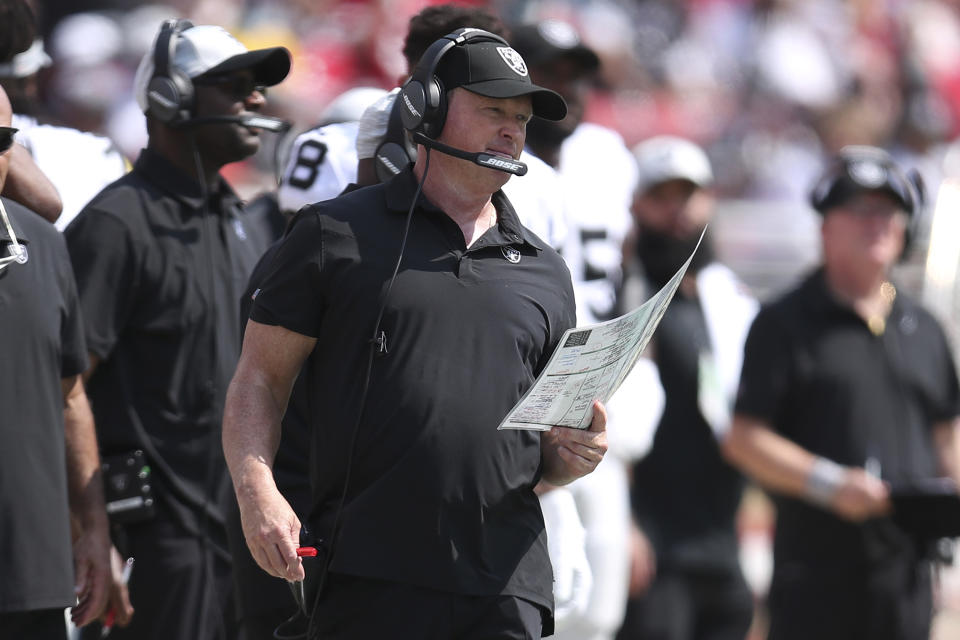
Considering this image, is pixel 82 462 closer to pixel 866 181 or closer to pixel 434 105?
pixel 434 105

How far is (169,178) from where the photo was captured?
188 inches

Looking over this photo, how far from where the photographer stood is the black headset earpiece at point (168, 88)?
15.4ft

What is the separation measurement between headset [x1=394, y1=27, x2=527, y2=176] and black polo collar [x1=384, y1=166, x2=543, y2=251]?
0.31ft

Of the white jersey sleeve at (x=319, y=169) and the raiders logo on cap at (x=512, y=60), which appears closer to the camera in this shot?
the raiders logo on cap at (x=512, y=60)

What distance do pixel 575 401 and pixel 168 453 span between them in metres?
1.77

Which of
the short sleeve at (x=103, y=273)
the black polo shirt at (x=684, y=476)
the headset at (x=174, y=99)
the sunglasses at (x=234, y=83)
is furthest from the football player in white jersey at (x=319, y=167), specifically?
the black polo shirt at (x=684, y=476)

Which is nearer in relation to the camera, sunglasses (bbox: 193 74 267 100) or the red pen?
the red pen

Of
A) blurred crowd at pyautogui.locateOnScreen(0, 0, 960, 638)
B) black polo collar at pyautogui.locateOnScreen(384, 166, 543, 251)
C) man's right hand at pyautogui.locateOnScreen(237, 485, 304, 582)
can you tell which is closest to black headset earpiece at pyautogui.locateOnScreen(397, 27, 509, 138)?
black polo collar at pyautogui.locateOnScreen(384, 166, 543, 251)

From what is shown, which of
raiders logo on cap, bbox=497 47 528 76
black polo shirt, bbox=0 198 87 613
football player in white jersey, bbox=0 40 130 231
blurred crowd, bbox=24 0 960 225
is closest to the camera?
raiders logo on cap, bbox=497 47 528 76

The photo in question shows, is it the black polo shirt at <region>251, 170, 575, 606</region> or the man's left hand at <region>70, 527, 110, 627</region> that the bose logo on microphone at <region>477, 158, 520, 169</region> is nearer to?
the black polo shirt at <region>251, 170, 575, 606</region>

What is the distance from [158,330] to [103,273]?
0.24 meters

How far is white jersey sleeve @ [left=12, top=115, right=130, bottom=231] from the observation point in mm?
5016

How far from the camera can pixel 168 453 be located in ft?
15.1

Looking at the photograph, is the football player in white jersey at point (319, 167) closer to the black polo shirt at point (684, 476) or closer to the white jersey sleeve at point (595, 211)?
the white jersey sleeve at point (595, 211)
